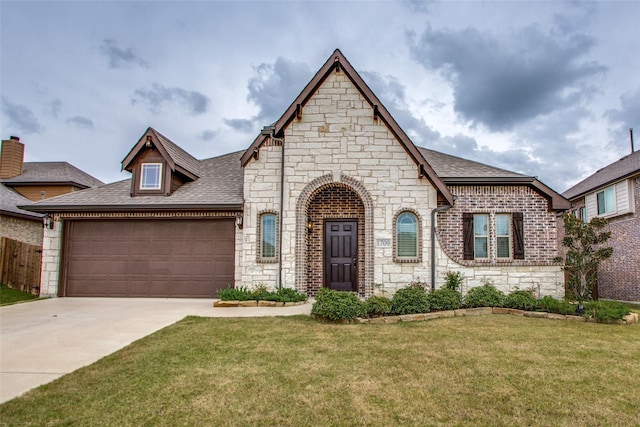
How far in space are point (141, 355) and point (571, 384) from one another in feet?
18.9

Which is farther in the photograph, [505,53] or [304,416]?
[505,53]

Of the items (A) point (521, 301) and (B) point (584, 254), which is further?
(B) point (584, 254)

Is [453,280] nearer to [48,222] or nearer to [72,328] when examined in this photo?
[72,328]

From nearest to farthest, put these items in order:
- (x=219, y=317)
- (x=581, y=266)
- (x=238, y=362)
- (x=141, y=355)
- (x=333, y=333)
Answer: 1. (x=238, y=362)
2. (x=141, y=355)
3. (x=333, y=333)
4. (x=219, y=317)
5. (x=581, y=266)

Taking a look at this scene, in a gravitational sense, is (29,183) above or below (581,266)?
above

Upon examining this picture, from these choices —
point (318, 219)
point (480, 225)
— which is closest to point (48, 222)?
point (318, 219)

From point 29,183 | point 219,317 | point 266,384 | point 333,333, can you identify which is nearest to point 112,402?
point 266,384

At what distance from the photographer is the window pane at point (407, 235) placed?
1098 centimetres

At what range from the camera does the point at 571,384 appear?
443 centimetres

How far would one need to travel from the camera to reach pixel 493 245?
11453 millimetres

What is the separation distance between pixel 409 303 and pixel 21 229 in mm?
16320

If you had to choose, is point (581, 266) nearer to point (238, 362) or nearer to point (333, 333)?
point (333, 333)

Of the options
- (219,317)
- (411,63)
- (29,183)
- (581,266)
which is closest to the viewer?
(219,317)

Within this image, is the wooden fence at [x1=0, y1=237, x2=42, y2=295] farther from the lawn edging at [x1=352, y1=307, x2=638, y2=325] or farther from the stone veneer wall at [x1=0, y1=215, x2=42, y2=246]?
the lawn edging at [x1=352, y1=307, x2=638, y2=325]
